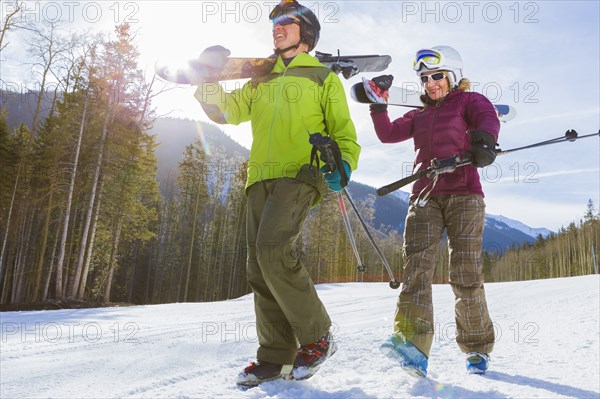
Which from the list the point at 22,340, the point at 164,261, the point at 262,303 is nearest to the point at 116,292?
the point at 164,261

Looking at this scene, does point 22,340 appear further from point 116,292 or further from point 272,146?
point 116,292

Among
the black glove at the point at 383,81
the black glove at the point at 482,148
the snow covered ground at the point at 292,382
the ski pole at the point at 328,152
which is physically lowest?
the snow covered ground at the point at 292,382

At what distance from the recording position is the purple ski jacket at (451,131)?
10.2ft

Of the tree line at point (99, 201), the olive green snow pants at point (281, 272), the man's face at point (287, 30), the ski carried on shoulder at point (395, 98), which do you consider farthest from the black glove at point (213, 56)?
the tree line at point (99, 201)

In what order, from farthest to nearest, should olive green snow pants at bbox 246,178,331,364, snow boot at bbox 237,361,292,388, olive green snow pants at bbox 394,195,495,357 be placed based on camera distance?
olive green snow pants at bbox 394,195,495,357 < olive green snow pants at bbox 246,178,331,364 < snow boot at bbox 237,361,292,388

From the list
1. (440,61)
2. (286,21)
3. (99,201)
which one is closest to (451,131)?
(440,61)

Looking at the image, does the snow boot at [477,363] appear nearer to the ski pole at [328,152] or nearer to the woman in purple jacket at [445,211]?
the woman in purple jacket at [445,211]

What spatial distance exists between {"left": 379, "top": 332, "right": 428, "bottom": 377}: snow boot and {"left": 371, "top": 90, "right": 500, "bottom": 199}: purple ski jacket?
113 centimetres

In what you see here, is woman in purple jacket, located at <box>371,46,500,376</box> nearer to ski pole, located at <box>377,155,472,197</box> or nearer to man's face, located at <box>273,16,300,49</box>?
ski pole, located at <box>377,155,472,197</box>

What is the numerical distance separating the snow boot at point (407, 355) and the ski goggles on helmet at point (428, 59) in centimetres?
209

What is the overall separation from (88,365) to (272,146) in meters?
2.09

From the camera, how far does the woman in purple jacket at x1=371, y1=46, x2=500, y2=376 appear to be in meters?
2.81

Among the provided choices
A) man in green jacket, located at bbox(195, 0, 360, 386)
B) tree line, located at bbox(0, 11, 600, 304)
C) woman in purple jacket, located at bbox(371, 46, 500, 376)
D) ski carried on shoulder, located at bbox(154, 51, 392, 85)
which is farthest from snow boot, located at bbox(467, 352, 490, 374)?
tree line, located at bbox(0, 11, 600, 304)

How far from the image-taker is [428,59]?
3.39m
